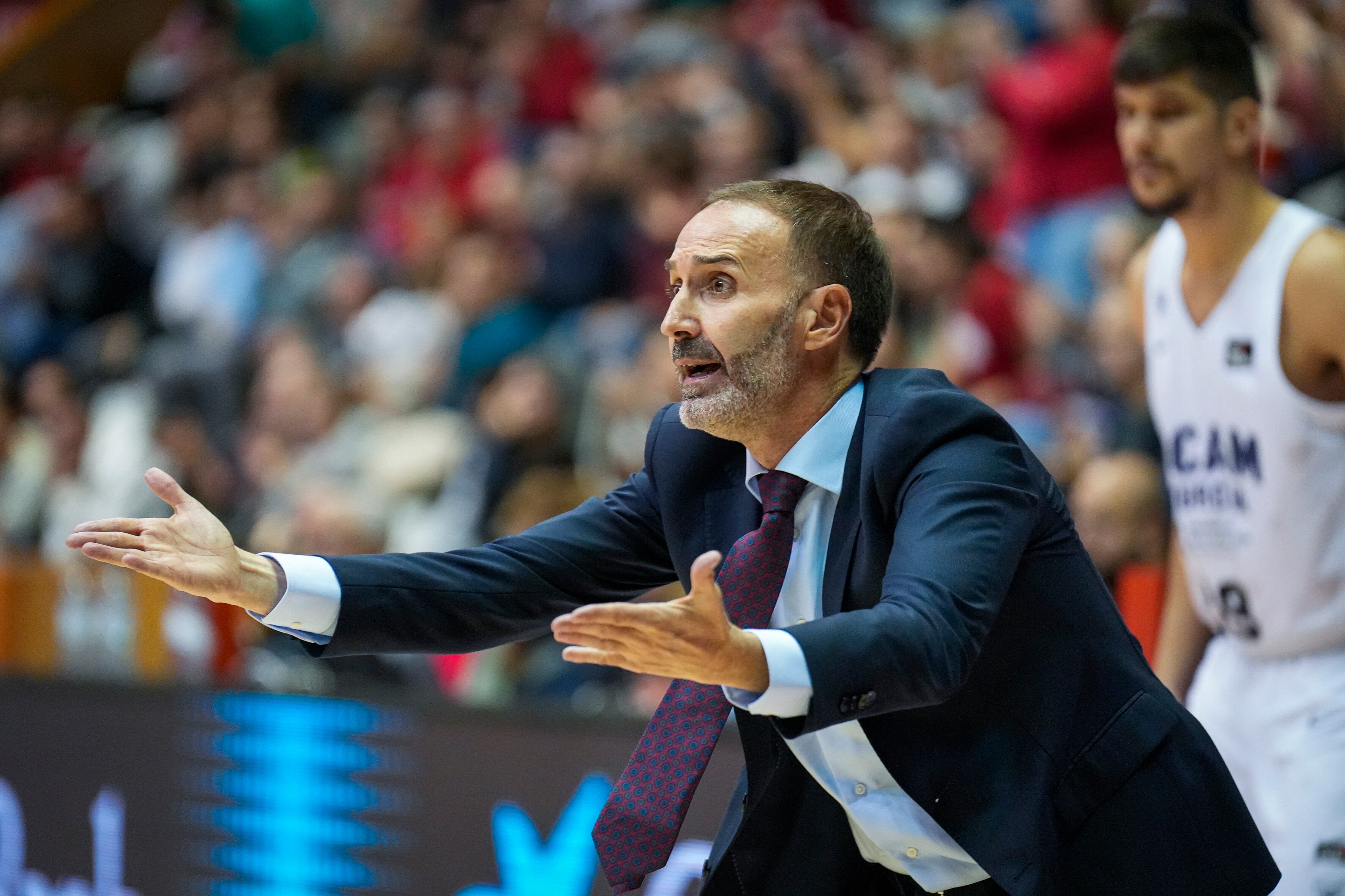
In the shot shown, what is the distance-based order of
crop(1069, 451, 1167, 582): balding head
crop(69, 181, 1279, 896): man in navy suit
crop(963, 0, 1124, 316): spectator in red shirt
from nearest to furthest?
crop(69, 181, 1279, 896): man in navy suit
crop(1069, 451, 1167, 582): balding head
crop(963, 0, 1124, 316): spectator in red shirt

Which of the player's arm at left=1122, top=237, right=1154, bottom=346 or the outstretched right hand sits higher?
the player's arm at left=1122, top=237, right=1154, bottom=346

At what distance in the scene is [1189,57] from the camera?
371cm

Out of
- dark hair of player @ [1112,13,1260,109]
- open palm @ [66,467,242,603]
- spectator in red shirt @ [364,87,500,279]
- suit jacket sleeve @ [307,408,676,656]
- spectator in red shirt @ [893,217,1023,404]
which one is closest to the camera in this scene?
open palm @ [66,467,242,603]

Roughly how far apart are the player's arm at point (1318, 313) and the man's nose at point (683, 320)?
156cm

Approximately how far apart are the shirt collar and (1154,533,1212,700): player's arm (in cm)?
164

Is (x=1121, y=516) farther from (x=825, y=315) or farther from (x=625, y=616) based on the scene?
(x=625, y=616)

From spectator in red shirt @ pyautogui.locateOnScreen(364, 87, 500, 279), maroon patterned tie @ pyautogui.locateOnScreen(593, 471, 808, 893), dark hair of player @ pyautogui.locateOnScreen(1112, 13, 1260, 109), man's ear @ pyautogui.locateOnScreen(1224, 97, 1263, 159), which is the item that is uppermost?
spectator in red shirt @ pyautogui.locateOnScreen(364, 87, 500, 279)

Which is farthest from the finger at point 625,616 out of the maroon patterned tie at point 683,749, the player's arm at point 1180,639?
the player's arm at point 1180,639

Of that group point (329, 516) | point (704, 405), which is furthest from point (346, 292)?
point (704, 405)

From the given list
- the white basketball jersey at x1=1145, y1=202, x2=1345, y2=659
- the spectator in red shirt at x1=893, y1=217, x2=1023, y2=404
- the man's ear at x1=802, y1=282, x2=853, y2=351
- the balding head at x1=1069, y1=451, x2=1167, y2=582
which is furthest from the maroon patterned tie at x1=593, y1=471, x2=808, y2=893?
the spectator in red shirt at x1=893, y1=217, x2=1023, y2=404

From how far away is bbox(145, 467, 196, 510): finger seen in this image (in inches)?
105

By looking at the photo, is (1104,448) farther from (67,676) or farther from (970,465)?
(67,676)

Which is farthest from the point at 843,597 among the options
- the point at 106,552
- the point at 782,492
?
the point at 106,552

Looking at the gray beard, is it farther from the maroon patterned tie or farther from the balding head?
the balding head
